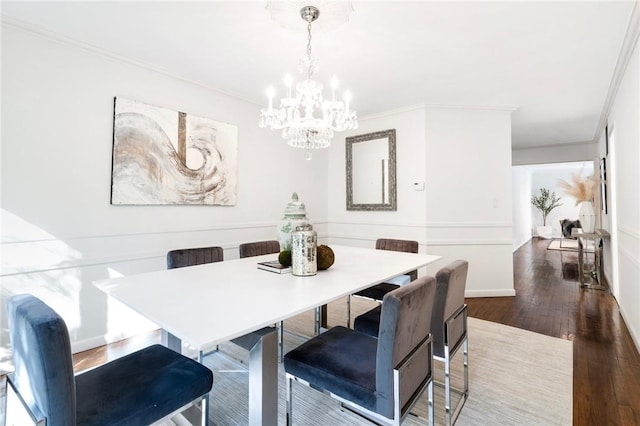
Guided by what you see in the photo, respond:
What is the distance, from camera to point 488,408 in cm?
179

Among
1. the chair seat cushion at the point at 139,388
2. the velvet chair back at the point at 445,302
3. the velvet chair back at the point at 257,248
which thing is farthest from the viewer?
the velvet chair back at the point at 257,248

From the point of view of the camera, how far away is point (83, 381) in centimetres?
119

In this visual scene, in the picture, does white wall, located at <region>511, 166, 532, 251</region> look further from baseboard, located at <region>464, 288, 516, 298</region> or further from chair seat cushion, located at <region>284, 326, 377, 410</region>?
chair seat cushion, located at <region>284, 326, 377, 410</region>

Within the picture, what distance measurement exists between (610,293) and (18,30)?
680cm

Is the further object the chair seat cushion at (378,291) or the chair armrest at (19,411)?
the chair seat cushion at (378,291)

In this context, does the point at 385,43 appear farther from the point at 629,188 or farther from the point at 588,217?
the point at 588,217

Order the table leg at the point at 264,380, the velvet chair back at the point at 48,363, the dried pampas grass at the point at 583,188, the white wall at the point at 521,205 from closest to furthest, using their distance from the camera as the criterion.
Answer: the velvet chair back at the point at 48,363 < the table leg at the point at 264,380 < the dried pampas grass at the point at 583,188 < the white wall at the point at 521,205

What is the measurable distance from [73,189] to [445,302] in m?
2.81

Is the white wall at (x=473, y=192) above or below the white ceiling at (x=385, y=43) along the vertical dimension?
below

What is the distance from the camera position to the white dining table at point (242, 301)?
1.03 meters

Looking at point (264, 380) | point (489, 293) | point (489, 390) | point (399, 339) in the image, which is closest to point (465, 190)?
point (489, 293)

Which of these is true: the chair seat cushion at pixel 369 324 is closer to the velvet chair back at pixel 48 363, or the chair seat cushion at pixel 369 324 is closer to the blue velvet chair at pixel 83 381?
the blue velvet chair at pixel 83 381

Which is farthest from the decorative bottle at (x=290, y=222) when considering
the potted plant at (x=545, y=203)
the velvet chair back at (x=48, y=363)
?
the potted plant at (x=545, y=203)

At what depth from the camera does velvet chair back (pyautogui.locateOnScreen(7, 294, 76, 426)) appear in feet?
2.92
